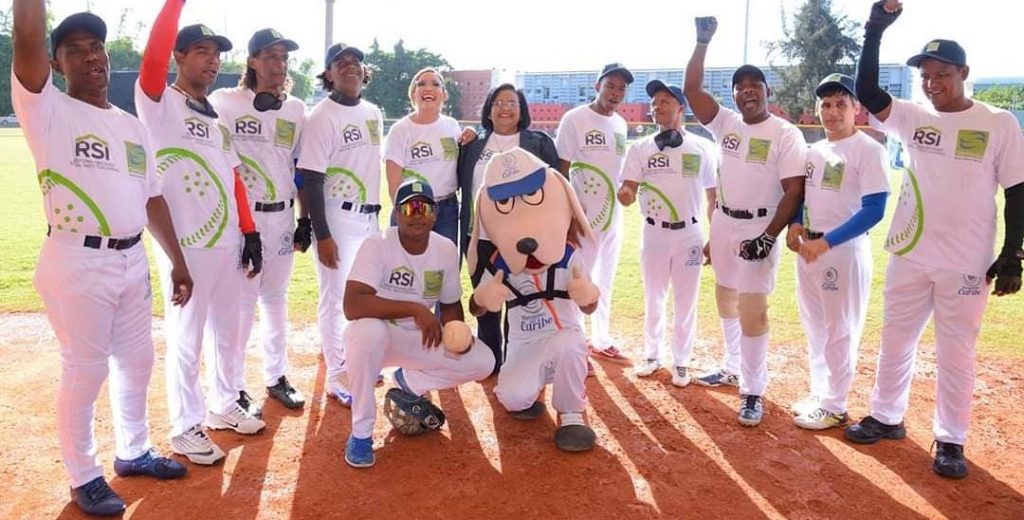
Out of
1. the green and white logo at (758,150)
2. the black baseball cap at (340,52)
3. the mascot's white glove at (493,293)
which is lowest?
the mascot's white glove at (493,293)

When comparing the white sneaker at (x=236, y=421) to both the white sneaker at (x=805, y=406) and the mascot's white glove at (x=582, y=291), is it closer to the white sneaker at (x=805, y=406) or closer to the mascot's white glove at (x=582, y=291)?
the mascot's white glove at (x=582, y=291)

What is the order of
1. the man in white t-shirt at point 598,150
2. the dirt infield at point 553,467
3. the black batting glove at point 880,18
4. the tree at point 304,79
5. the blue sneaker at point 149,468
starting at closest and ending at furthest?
the dirt infield at point 553,467 → the blue sneaker at point 149,468 → the black batting glove at point 880,18 → the man in white t-shirt at point 598,150 → the tree at point 304,79

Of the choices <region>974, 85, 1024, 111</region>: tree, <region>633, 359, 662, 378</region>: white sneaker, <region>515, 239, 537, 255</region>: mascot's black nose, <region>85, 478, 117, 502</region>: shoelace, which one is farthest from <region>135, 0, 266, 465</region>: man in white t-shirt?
<region>974, 85, 1024, 111</region>: tree

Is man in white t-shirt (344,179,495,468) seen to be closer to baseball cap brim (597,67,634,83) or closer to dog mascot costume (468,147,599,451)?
dog mascot costume (468,147,599,451)

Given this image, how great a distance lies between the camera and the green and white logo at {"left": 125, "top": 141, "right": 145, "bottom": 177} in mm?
3598

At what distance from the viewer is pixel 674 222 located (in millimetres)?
5680

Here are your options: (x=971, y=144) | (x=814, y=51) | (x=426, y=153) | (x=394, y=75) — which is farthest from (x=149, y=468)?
(x=394, y=75)

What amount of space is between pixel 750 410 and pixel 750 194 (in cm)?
144

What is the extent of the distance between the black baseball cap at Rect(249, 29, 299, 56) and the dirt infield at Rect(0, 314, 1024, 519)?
7.85 ft

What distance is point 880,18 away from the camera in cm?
443

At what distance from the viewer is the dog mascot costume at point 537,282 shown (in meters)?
4.50

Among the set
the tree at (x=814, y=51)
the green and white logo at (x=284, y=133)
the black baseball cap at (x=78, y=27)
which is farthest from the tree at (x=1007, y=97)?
the black baseball cap at (x=78, y=27)

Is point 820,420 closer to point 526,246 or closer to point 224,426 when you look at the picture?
point 526,246

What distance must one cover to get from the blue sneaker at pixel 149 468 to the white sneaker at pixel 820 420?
3756 mm
